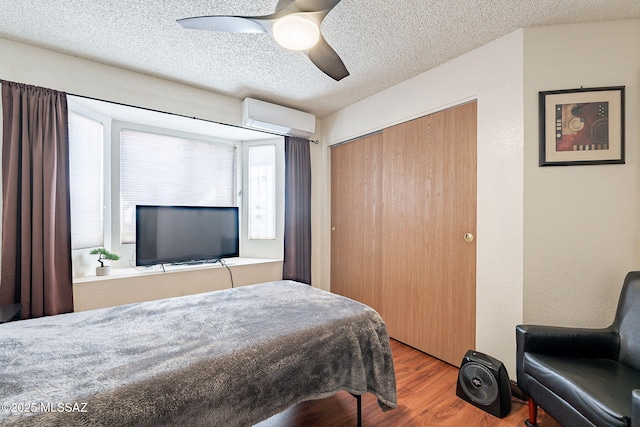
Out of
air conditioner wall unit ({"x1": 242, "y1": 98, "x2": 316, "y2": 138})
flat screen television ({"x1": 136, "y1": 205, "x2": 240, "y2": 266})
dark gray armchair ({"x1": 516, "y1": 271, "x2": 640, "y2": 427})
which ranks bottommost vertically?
dark gray armchair ({"x1": 516, "y1": 271, "x2": 640, "y2": 427})

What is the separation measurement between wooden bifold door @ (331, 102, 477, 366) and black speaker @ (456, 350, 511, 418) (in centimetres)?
39

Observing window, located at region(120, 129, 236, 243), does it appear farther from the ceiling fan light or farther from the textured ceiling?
the ceiling fan light

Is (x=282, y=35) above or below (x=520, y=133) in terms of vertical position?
above

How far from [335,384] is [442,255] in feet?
4.89

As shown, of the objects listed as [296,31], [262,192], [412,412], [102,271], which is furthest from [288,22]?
[102,271]

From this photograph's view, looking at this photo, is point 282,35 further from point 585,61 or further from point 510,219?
point 585,61

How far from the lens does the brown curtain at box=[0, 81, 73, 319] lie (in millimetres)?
1948

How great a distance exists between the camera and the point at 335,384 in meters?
1.39

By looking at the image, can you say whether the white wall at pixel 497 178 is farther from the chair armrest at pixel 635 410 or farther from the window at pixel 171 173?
the window at pixel 171 173

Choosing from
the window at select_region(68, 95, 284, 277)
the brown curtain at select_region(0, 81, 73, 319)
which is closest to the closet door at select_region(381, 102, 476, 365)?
the window at select_region(68, 95, 284, 277)

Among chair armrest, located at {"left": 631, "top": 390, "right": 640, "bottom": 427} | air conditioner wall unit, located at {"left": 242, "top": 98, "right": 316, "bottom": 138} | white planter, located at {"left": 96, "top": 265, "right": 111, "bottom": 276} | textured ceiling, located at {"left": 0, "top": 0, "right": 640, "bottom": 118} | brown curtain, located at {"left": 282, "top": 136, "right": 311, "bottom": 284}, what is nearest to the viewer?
chair armrest, located at {"left": 631, "top": 390, "right": 640, "bottom": 427}

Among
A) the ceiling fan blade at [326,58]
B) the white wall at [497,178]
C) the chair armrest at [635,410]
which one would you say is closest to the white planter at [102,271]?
the ceiling fan blade at [326,58]

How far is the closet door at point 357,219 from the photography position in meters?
3.02

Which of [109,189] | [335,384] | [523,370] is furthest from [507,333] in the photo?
[109,189]
